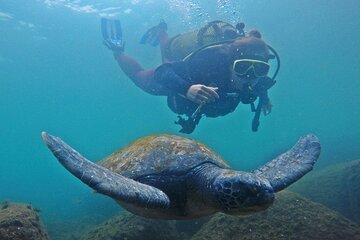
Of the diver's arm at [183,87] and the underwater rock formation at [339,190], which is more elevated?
the diver's arm at [183,87]

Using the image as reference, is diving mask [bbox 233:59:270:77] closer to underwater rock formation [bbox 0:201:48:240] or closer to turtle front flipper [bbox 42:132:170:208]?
turtle front flipper [bbox 42:132:170:208]

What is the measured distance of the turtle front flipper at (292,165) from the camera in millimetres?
3602

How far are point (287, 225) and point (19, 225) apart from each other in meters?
3.95

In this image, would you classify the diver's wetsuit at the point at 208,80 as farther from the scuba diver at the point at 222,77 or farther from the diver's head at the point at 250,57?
the diver's head at the point at 250,57

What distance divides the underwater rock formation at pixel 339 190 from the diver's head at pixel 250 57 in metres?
3.83

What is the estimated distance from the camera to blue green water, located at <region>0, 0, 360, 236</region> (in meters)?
23.4

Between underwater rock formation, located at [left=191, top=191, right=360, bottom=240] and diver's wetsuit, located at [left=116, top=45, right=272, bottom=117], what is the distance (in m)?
2.79

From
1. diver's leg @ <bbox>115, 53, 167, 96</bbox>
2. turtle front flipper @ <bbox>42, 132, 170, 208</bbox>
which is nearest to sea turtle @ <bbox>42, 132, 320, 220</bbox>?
turtle front flipper @ <bbox>42, 132, 170, 208</bbox>

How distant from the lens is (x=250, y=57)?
7508 mm

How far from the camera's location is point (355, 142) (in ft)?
85.4

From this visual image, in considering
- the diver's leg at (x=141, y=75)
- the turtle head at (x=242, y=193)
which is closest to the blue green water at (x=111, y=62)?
the diver's leg at (x=141, y=75)

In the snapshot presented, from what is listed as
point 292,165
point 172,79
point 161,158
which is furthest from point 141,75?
point 292,165

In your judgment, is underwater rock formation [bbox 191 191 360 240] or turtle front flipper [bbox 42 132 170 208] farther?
underwater rock formation [bbox 191 191 360 240]

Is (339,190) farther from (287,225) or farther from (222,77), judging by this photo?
(222,77)
